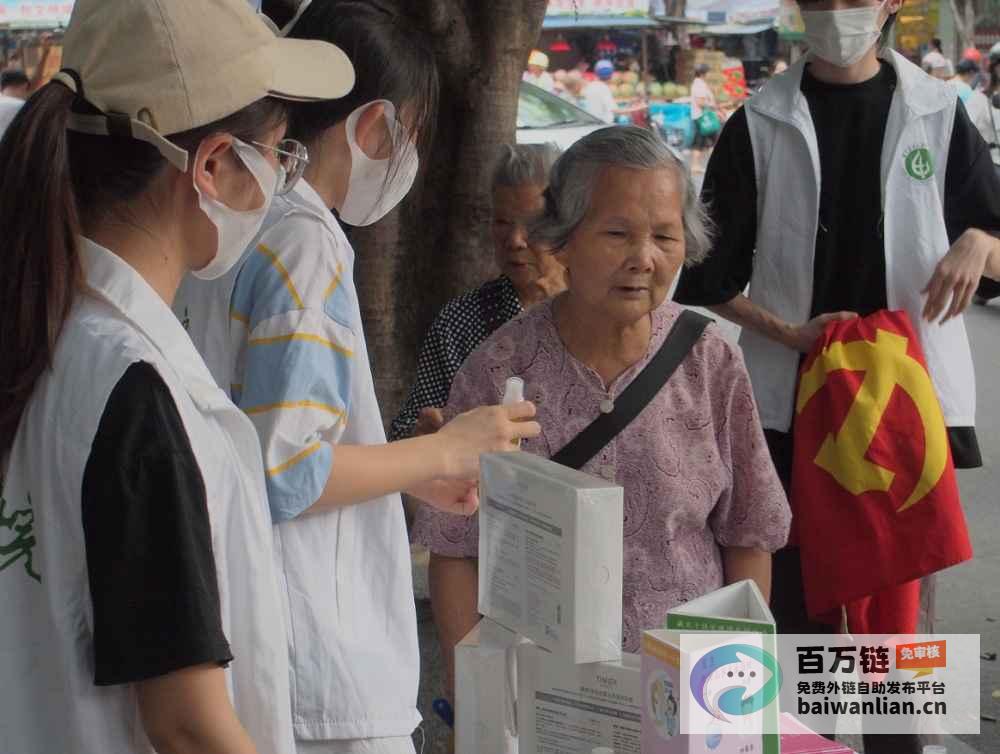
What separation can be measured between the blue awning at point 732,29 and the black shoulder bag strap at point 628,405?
93.8ft

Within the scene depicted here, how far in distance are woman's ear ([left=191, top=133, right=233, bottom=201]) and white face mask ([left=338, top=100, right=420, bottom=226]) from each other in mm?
559

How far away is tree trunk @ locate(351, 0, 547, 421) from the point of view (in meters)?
4.62

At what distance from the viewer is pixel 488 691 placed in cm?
188

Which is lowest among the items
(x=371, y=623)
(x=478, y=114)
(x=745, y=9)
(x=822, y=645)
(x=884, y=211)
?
(x=822, y=645)

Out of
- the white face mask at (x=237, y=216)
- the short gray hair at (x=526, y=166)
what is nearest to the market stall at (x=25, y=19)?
the short gray hair at (x=526, y=166)

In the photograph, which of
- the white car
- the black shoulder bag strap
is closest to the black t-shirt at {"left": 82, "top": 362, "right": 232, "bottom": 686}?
the black shoulder bag strap

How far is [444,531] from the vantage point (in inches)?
98.4

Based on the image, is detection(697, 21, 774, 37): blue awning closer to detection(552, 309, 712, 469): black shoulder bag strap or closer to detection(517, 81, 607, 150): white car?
detection(517, 81, 607, 150): white car

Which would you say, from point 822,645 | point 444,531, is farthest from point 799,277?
point 444,531

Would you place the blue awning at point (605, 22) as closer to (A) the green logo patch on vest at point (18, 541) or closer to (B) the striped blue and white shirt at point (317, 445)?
(B) the striped blue and white shirt at point (317, 445)

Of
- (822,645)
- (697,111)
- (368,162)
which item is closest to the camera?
(368,162)

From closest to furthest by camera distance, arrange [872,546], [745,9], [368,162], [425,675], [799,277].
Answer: [368,162], [872,546], [799,277], [425,675], [745,9]

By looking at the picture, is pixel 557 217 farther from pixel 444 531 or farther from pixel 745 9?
pixel 745 9

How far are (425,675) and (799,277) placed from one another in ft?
6.37
